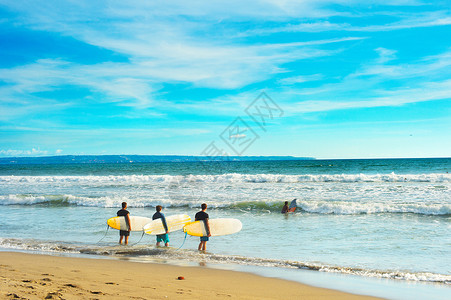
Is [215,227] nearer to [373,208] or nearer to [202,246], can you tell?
[202,246]

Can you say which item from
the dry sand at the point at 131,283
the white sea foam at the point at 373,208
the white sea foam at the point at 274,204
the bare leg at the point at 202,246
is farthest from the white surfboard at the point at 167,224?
the white sea foam at the point at 373,208

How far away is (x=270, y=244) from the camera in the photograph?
9320mm

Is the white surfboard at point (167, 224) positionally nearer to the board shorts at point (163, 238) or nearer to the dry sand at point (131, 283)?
the board shorts at point (163, 238)

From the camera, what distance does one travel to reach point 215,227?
986 cm

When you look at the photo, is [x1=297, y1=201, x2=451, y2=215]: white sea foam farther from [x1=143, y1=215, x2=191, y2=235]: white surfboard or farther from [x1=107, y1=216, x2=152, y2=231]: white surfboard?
[x1=107, y1=216, x2=152, y2=231]: white surfboard

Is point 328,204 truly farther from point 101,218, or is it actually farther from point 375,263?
point 101,218

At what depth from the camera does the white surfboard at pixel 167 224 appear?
977 centimetres

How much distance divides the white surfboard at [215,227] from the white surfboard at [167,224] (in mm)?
816

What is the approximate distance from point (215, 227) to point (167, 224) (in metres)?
1.54

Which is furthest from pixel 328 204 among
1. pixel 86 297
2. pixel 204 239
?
pixel 86 297

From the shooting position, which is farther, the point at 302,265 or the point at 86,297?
the point at 302,265

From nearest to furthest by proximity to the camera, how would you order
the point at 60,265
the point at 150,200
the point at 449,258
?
the point at 60,265 < the point at 449,258 < the point at 150,200

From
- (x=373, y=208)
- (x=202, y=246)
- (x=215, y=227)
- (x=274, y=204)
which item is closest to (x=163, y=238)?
(x=202, y=246)

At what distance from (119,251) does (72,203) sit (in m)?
11.7
